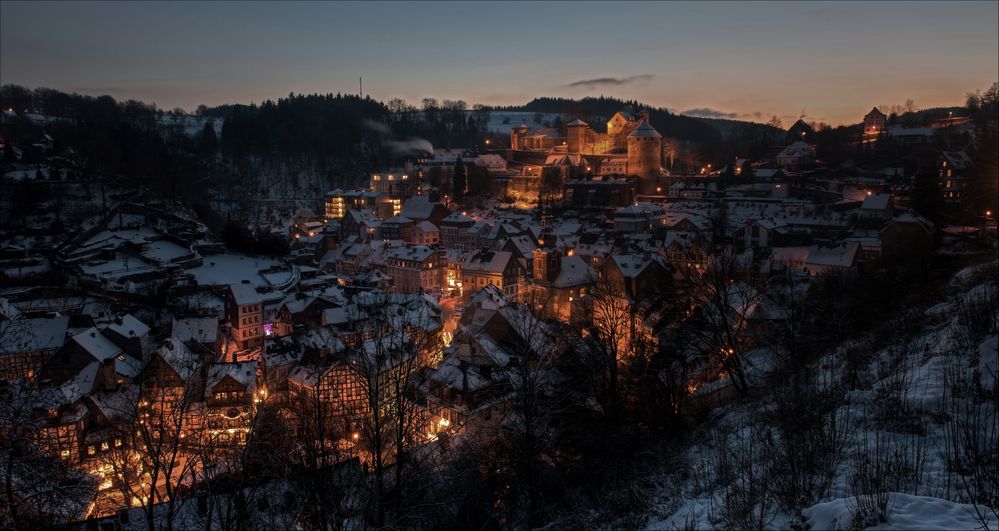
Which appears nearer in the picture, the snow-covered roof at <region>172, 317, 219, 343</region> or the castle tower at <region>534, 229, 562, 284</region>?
the snow-covered roof at <region>172, 317, 219, 343</region>

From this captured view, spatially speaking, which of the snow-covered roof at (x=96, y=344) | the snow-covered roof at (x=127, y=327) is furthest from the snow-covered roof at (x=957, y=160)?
the snow-covered roof at (x=96, y=344)

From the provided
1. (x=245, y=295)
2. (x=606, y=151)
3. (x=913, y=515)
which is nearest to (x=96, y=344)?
(x=245, y=295)

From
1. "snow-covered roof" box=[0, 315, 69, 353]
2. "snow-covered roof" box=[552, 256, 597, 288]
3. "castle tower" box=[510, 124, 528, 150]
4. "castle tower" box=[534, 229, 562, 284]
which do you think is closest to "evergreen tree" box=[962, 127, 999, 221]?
"snow-covered roof" box=[552, 256, 597, 288]

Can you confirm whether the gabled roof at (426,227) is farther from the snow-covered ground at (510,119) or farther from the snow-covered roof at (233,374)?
the snow-covered ground at (510,119)

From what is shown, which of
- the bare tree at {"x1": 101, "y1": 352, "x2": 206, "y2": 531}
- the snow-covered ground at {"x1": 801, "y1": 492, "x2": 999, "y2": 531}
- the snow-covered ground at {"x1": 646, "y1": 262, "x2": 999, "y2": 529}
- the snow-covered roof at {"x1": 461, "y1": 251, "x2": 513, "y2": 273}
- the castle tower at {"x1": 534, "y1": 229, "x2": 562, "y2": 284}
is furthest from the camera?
the snow-covered roof at {"x1": 461, "y1": 251, "x2": 513, "y2": 273}

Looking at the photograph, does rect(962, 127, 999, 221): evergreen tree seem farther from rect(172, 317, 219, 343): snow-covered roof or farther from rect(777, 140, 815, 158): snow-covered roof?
rect(172, 317, 219, 343): snow-covered roof

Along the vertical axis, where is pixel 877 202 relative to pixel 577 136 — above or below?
below

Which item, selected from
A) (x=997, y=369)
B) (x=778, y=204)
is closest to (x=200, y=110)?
(x=778, y=204)

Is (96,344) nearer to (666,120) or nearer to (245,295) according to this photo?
(245,295)
